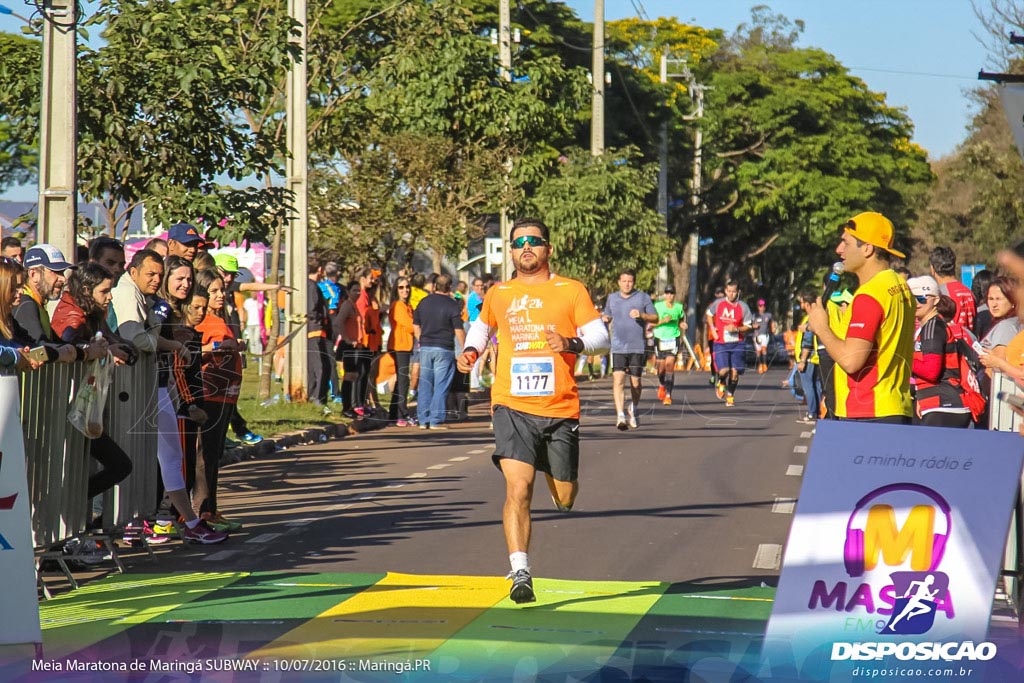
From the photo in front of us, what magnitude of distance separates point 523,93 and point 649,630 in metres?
22.4

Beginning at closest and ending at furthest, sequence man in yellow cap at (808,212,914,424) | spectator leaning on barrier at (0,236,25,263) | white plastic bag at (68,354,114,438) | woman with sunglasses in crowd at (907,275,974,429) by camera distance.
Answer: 1. man in yellow cap at (808,212,914,424)
2. white plastic bag at (68,354,114,438)
3. woman with sunglasses in crowd at (907,275,974,429)
4. spectator leaning on barrier at (0,236,25,263)

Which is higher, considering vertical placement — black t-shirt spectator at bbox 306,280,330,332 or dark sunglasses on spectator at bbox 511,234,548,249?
dark sunglasses on spectator at bbox 511,234,548,249

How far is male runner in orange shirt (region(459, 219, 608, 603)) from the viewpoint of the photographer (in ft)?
27.7

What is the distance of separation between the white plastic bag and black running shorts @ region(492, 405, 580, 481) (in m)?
2.24

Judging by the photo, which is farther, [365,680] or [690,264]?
[690,264]

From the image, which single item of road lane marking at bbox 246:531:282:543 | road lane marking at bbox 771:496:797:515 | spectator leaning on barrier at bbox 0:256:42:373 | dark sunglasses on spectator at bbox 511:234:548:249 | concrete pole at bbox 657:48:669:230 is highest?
concrete pole at bbox 657:48:669:230

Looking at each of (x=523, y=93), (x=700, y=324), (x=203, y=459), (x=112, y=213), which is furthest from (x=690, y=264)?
(x=203, y=459)

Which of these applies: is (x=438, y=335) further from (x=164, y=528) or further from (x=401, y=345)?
(x=164, y=528)

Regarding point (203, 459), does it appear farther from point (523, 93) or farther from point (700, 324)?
point (700, 324)

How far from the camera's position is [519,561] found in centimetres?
820

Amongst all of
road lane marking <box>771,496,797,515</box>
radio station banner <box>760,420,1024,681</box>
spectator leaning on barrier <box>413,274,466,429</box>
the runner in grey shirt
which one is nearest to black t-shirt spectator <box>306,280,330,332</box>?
spectator leaning on barrier <box>413,274,466,429</box>

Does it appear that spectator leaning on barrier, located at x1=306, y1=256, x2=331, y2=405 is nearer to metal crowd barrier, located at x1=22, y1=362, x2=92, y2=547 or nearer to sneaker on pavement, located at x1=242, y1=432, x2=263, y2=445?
sneaker on pavement, located at x1=242, y1=432, x2=263, y2=445

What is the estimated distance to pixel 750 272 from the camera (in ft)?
227

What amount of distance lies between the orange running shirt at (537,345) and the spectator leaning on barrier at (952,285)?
4229 millimetres
